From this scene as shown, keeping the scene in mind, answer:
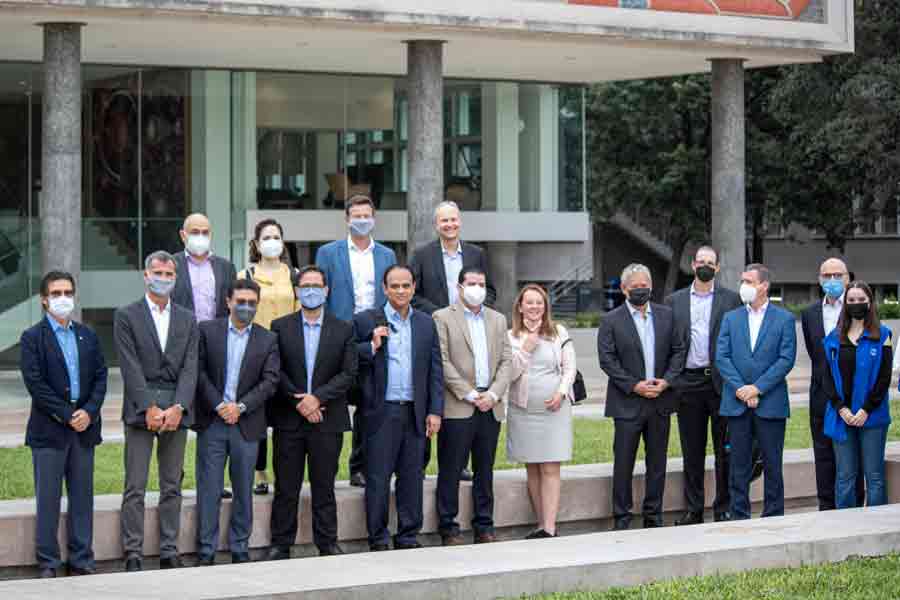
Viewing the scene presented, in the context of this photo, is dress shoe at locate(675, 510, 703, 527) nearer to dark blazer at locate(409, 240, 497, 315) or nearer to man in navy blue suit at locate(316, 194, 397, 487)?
dark blazer at locate(409, 240, 497, 315)

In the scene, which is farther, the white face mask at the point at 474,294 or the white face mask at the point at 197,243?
the white face mask at the point at 474,294

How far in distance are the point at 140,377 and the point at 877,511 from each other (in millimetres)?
5408

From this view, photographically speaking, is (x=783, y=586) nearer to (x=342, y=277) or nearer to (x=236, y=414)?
(x=236, y=414)

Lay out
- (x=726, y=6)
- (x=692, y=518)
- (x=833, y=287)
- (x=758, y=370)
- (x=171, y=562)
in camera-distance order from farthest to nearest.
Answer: (x=726, y=6) → (x=692, y=518) → (x=833, y=287) → (x=758, y=370) → (x=171, y=562)

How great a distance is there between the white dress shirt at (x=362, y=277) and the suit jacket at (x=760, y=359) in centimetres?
283

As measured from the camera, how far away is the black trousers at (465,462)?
13.1 m

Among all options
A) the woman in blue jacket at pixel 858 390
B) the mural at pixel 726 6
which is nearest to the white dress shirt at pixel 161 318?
the woman in blue jacket at pixel 858 390

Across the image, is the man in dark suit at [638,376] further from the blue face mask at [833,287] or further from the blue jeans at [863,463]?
the blue jeans at [863,463]

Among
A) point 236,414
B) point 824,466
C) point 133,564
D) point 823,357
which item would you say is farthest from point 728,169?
point 133,564

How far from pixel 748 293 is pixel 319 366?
359 centimetres

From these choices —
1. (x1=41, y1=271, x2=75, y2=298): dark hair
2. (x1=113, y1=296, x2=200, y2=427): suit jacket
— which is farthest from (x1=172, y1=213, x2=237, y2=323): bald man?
(x1=41, y1=271, x2=75, y2=298): dark hair

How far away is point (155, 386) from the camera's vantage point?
469 inches

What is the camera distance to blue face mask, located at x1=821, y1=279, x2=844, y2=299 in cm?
1406

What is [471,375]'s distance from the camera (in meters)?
13.1
